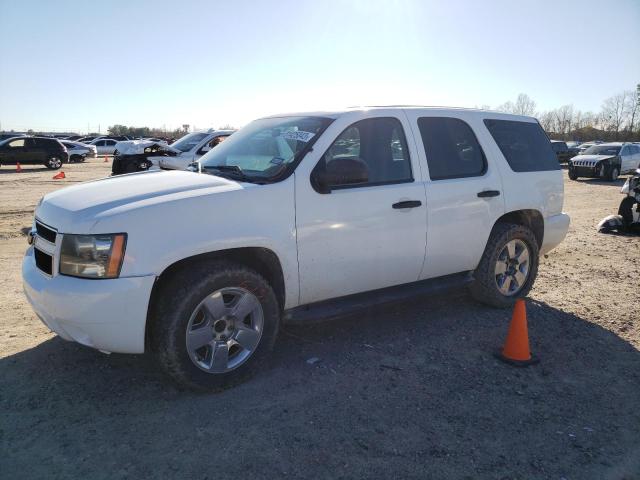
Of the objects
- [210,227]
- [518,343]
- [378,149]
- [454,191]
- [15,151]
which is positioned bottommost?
[518,343]

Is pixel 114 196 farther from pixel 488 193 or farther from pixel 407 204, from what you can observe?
pixel 488 193

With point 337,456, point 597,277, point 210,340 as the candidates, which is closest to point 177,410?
point 210,340

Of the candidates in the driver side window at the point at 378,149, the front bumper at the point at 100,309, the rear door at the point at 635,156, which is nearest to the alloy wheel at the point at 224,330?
the front bumper at the point at 100,309

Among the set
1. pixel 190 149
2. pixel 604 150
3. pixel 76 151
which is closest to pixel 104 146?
pixel 76 151

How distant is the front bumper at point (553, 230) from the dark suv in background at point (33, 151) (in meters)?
25.7

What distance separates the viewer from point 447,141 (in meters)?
4.67

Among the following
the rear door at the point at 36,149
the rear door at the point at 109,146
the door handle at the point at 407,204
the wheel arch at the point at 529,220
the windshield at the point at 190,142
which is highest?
the rear door at the point at 109,146

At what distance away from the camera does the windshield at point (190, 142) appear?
13203 mm

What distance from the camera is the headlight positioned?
9.93 feet

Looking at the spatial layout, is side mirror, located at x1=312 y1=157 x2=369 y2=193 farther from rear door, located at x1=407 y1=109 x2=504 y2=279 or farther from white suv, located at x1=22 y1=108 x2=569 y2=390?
rear door, located at x1=407 y1=109 x2=504 y2=279

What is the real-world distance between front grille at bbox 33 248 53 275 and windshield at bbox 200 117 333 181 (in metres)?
1.39

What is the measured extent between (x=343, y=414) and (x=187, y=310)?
1.25 metres

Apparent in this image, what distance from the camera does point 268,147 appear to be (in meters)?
4.11

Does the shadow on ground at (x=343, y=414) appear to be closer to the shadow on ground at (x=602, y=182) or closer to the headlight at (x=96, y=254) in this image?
the headlight at (x=96, y=254)
